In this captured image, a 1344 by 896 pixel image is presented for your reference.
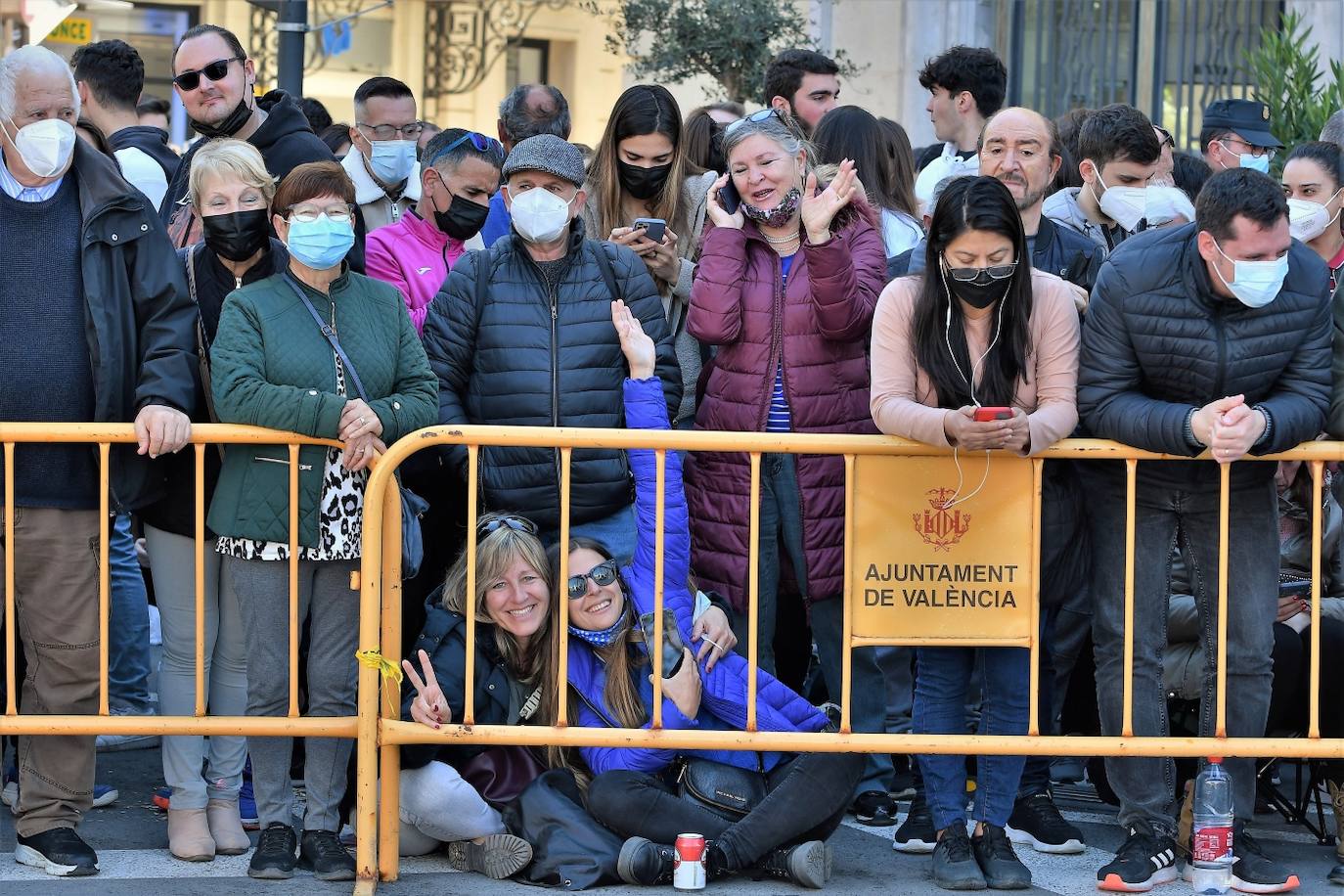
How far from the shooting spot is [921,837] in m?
5.86

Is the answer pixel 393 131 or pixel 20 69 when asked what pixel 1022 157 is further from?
pixel 20 69

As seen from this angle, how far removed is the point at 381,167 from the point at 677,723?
9.61 ft

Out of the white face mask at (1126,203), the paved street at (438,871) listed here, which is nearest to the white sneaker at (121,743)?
the paved street at (438,871)

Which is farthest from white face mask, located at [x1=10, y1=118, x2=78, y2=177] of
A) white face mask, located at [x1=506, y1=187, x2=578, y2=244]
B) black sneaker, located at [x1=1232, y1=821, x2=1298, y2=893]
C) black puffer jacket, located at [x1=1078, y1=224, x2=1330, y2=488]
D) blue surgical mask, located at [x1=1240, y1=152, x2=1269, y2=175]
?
blue surgical mask, located at [x1=1240, y1=152, x2=1269, y2=175]

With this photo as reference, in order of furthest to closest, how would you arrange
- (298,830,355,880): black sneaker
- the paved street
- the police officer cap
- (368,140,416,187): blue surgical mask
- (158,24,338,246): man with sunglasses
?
1. the police officer cap
2. (368,140,416,187): blue surgical mask
3. (158,24,338,246): man with sunglasses
4. (298,830,355,880): black sneaker
5. the paved street

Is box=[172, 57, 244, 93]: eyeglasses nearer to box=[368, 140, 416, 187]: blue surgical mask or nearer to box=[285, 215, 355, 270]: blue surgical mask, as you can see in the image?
box=[368, 140, 416, 187]: blue surgical mask

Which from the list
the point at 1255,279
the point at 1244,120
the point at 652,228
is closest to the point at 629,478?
the point at 652,228

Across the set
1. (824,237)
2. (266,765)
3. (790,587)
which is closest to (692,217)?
(824,237)

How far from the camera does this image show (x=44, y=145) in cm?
541

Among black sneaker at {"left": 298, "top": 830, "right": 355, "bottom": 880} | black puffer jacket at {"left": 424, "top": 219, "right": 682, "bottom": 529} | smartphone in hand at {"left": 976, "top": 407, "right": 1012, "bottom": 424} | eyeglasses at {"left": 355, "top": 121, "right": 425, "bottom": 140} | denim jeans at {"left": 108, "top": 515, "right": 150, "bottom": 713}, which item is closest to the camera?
smartphone in hand at {"left": 976, "top": 407, "right": 1012, "bottom": 424}

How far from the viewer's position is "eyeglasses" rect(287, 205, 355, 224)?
5496 mm

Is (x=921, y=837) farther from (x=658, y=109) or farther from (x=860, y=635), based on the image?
(x=658, y=109)

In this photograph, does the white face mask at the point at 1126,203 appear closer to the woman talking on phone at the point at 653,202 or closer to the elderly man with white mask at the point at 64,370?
the woman talking on phone at the point at 653,202

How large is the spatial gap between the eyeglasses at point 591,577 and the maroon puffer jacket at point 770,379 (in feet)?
1.85
